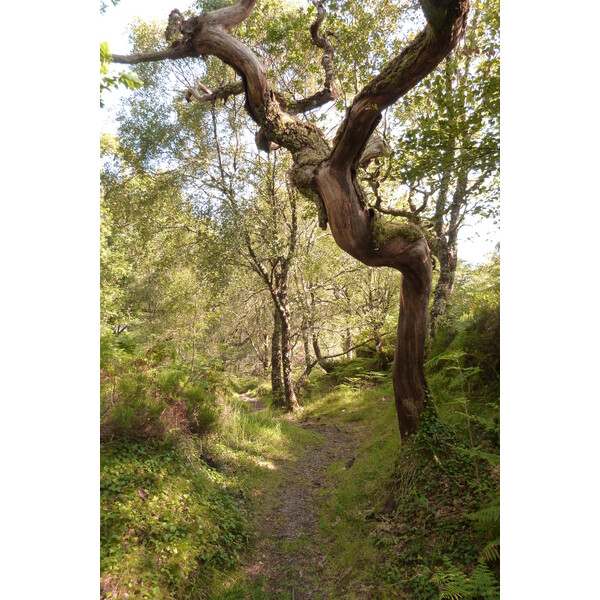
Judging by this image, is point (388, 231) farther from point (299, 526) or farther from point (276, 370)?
point (276, 370)

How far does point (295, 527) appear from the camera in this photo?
4441 mm

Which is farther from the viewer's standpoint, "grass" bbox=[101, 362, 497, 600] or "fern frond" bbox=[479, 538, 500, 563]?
"grass" bbox=[101, 362, 497, 600]

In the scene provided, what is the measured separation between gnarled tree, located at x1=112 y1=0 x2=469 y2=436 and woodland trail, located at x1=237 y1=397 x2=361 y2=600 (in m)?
1.97

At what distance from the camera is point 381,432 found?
267 inches

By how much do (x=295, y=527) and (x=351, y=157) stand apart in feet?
16.1

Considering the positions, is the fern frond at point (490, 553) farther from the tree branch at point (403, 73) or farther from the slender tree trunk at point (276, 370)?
the slender tree trunk at point (276, 370)

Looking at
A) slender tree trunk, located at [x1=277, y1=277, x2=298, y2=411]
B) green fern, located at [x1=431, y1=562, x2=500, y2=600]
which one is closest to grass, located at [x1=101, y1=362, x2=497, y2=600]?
green fern, located at [x1=431, y1=562, x2=500, y2=600]

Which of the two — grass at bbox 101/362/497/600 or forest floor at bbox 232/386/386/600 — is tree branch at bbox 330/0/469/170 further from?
forest floor at bbox 232/386/386/600

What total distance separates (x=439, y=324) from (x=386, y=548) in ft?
17.4

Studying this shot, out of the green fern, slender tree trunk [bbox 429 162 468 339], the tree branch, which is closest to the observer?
the green fern

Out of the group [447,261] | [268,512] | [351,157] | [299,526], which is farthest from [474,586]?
[447,261]

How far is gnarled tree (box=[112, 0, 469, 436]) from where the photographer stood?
3297 mm

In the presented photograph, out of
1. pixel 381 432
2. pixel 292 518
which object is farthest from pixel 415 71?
pixel 381 432

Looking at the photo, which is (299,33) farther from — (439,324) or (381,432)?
(381,432)
